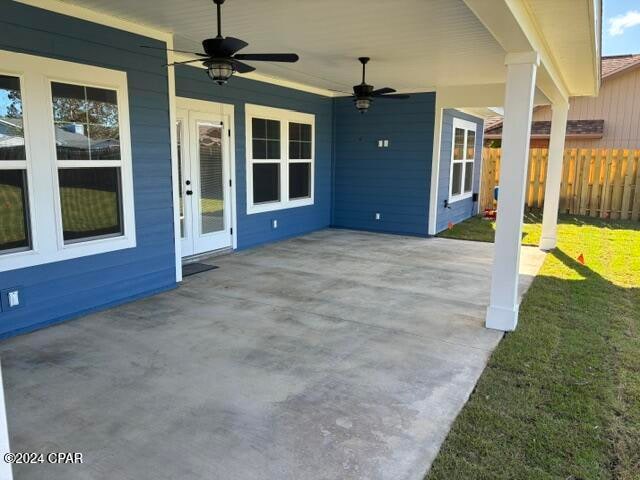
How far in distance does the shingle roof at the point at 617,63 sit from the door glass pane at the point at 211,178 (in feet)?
39.7

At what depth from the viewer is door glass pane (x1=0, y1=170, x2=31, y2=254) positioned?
3.67 metres

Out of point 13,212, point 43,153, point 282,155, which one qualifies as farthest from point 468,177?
point 13,212

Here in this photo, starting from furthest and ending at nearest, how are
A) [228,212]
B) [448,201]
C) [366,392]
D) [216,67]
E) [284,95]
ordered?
[448,201] < [284,95] < [228,212] < [216,67] < [366,392]

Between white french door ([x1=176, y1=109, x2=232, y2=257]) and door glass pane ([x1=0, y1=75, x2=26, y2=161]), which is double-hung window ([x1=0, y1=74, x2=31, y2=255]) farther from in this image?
white french door ([x1=176, y1=109, x2=232, y2=257])

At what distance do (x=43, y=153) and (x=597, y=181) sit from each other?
442 inches

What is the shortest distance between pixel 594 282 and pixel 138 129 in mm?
5394

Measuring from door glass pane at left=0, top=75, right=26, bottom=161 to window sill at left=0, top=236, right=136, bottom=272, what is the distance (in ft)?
2.57

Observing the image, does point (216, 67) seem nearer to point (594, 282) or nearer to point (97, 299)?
point (97, 299)

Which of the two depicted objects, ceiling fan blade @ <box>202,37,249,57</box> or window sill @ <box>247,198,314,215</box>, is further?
window sill @ <box>247,198,314,215</box>

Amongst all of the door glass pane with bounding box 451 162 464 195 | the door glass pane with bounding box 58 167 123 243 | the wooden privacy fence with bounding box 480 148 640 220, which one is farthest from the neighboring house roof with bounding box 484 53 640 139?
the door glass pane with bounding box 58 167 123 243

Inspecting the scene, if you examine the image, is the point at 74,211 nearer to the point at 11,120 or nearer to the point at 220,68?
the point at 11,120

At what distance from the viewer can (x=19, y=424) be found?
2.55 metres

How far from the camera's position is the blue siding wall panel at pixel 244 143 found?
6.29 meters

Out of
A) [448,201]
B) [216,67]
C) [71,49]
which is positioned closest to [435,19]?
[216,67]
